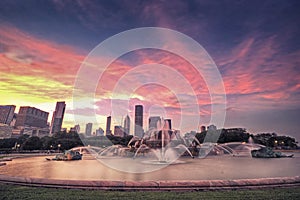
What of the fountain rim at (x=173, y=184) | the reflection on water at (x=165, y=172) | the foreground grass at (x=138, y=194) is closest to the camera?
the foreground grass at (x=138, y=194)

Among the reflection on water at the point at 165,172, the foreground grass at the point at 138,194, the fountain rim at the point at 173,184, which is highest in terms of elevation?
the reflection on water at the point at 165,172

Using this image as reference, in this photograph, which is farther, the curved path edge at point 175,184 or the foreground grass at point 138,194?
the curved path edge at point 175,184

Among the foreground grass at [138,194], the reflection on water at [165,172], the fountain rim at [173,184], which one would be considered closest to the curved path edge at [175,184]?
the fountain rim at [173,184]

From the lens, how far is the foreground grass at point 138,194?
25.2 ft

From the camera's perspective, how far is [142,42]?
27.4 m

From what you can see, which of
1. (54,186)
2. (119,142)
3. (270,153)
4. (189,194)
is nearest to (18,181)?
(54,186)

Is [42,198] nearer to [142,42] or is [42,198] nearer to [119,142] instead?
[142,42]

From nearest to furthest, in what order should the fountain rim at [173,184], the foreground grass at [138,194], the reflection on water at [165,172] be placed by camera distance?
the foreground grass at [138,194] → the fountain rim at [173,184] → the reflection on water at [165,172]

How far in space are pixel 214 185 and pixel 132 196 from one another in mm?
3384

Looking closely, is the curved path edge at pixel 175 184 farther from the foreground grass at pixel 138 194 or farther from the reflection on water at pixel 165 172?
the reflection on water at pixel 165 172

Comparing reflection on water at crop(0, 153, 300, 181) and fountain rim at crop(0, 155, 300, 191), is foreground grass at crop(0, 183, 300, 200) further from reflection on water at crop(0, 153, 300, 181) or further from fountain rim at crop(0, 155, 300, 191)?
reflection on water at crop(0, 153, 300, 181)

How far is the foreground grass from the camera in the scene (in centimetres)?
768

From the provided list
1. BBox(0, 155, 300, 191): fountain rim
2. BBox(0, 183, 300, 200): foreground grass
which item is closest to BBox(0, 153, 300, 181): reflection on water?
BBox(0, 155, 300, 191): fountain rim

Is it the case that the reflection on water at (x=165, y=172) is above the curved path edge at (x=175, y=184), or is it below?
above
